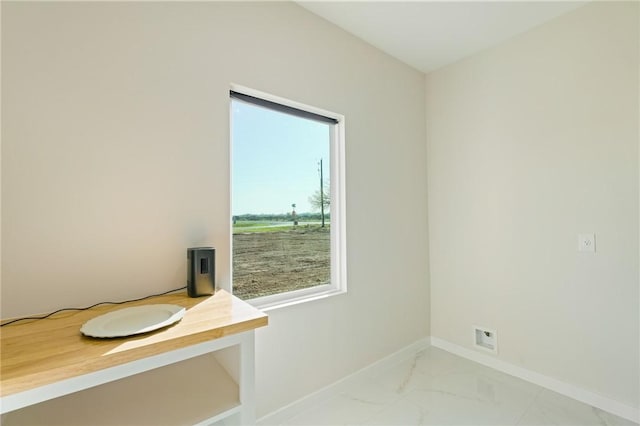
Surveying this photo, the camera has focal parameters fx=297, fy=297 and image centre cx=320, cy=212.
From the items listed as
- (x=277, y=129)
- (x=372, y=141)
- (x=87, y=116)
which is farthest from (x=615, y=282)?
(x=87, y=116)

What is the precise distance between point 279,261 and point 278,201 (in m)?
0.38

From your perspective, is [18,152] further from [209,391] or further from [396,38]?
[396,38]

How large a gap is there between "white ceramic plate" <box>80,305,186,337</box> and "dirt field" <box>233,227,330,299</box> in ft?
2.03

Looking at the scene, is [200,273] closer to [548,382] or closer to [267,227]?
[267,227]

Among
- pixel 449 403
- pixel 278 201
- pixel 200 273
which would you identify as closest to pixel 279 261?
pixel 278 201

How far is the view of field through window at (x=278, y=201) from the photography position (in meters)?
1.72

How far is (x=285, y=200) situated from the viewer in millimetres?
1926

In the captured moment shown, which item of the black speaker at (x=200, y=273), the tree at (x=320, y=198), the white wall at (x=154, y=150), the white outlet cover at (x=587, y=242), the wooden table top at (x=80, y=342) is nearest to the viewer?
the wooden table top at (x=80, y=342)

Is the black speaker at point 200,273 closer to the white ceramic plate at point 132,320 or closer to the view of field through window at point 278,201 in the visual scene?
the white ceramic plate at point 132,320

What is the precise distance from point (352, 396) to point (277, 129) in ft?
5.85

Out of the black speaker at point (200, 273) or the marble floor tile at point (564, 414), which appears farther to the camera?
the marble floor tile at point (564, 414)

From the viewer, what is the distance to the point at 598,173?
5.94ft

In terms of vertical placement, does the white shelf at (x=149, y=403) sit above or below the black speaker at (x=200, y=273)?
below

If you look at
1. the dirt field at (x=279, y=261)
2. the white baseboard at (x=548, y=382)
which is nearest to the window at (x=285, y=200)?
the dirt field at (x=279, y=261)
